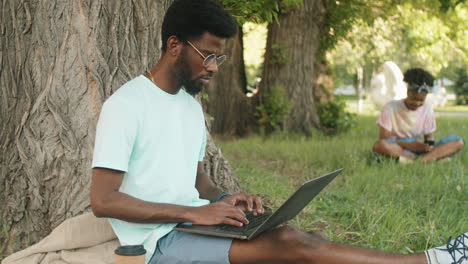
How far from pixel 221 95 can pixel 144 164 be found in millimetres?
8476

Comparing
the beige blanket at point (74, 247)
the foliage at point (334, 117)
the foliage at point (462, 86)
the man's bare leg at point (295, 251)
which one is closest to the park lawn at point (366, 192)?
the man's bare leg at point (295, 251)

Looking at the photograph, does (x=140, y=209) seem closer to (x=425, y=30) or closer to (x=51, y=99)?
(x=51, y=99)

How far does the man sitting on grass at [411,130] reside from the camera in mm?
7488

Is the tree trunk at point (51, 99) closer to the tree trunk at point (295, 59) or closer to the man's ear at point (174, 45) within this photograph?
the man's ear at point (174, 45)

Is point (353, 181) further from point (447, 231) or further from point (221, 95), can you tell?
point (221, 95)

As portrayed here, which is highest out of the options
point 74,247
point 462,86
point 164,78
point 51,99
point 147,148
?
point 164,78

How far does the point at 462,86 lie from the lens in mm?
38844

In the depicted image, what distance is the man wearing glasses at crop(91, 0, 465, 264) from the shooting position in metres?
2.62

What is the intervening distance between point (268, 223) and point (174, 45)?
0.97 m

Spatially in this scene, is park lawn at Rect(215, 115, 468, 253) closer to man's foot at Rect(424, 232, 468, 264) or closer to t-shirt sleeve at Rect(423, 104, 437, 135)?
t-shirt sleeve at Rect(423, 104, 437, 135)


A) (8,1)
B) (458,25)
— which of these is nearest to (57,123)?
(8,1)

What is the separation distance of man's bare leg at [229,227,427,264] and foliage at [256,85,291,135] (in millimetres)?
8096

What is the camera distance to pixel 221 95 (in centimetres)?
1123

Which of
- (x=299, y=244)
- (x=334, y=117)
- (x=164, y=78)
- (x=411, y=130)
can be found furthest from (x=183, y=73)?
(x=334, y=117)
